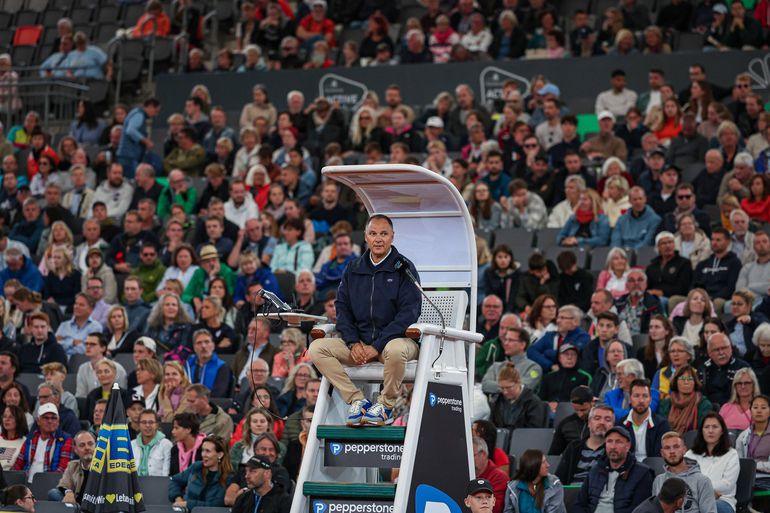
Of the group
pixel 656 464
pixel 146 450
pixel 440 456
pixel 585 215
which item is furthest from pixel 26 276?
pixel 440 456

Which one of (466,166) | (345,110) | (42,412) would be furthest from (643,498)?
(345,110)

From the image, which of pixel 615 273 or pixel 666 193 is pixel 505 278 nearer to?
pixel 615 273

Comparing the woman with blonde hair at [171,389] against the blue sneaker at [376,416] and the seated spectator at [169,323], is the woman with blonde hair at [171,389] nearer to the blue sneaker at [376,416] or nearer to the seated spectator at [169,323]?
the seated spectator at [169,323]

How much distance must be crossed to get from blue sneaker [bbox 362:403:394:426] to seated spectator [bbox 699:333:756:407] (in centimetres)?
388

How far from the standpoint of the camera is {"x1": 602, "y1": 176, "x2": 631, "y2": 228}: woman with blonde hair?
1385 cm

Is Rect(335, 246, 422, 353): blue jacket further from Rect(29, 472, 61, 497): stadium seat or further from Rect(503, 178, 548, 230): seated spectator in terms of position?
Rect(503, 178, 548, 230): seated spectator

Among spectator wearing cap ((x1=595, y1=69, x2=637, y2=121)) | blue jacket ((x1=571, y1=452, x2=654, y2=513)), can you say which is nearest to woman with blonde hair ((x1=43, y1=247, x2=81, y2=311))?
spectator wearing cap ((x1=595, y1=69, x2=637, y2=121))

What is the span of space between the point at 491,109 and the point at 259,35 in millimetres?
4049

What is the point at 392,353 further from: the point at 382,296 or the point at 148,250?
the point at 148,250

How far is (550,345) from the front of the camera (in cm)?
1158

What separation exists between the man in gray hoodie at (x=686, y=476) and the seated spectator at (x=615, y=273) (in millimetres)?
3309

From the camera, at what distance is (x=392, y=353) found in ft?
24.2

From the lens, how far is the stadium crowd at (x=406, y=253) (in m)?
10.1

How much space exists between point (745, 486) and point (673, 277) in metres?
3.37
